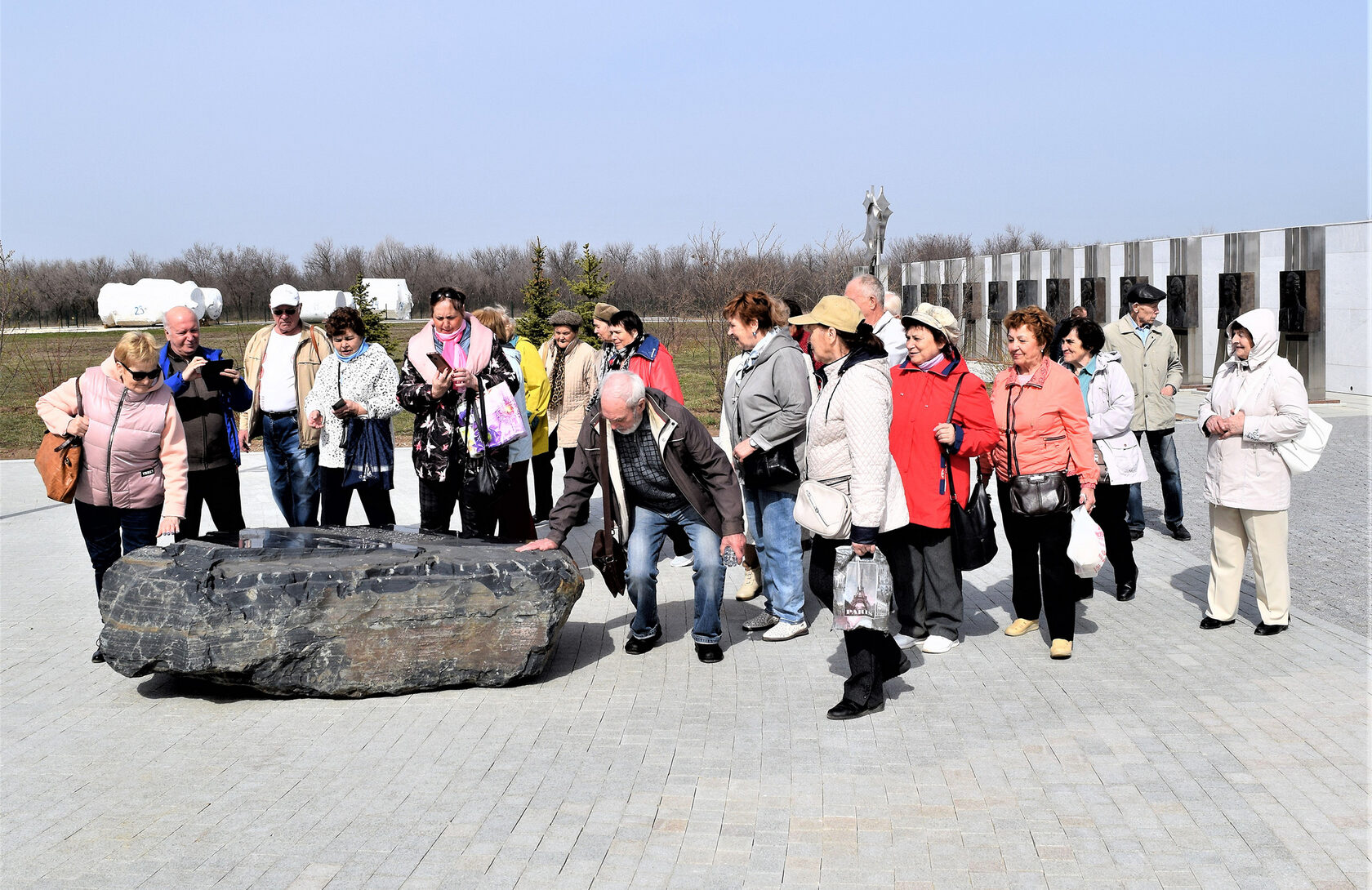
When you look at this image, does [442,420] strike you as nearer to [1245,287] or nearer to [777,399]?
[777,399]

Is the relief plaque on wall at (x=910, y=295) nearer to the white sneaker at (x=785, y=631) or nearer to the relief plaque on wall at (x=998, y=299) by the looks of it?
the relief plaque on wall at (x=998, y=299)

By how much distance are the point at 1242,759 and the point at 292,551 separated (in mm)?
4572

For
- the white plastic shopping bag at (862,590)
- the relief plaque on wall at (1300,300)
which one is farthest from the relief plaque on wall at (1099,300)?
the white plastic shopping bag at (862,590)

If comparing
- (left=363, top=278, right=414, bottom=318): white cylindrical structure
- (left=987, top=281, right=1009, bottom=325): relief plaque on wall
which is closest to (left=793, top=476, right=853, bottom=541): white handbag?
(left=987, top=281, right=1009, bottom=325): relief plaque on wall

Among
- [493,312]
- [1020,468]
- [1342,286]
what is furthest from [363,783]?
[1342,286]

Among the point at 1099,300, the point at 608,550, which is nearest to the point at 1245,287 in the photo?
A: the point at 1099,300

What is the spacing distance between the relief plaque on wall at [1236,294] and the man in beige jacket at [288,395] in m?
19.4

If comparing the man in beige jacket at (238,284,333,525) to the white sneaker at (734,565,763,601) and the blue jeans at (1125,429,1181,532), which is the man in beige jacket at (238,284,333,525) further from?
the blue jeans at (1125,429,1181,532)

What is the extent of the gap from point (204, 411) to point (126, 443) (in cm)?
90

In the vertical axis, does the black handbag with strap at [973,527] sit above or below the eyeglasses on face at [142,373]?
below

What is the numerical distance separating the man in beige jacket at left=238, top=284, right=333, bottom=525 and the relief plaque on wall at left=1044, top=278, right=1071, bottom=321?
83.5 ft

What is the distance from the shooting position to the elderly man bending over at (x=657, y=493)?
610 cm

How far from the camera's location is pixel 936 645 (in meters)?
6.45

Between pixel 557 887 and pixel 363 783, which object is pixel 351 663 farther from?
pixel 557 887
